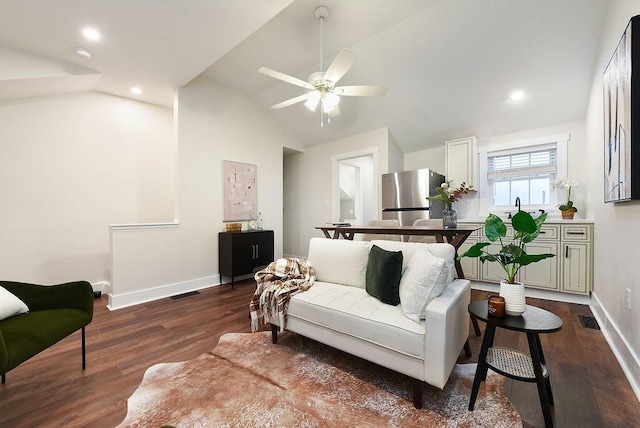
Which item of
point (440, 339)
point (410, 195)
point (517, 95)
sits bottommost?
point (440, 339)

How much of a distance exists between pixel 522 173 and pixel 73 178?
20.2 ft

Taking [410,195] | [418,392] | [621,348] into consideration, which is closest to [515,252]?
[418,392]

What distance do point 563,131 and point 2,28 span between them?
20.0ft

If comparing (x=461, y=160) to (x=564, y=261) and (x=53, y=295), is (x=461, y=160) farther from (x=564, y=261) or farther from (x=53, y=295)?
(x=53, y=295)

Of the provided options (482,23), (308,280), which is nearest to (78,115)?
(308,280)

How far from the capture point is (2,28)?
7.38ft

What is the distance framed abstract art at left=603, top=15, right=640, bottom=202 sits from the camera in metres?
1.56

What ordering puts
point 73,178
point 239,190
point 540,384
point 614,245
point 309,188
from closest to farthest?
point 540,384, point 614,245, point 73,178, point 239,190, point 309,188

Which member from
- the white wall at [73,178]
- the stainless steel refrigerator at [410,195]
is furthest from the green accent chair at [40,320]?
the stainless steel refrigerator at [410,195]

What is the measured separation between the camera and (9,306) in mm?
1595

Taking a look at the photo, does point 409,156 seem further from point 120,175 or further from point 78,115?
point 78,115

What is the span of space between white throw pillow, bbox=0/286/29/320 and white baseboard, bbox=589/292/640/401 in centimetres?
369

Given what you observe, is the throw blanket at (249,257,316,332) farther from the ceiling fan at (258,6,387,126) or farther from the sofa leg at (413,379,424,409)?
the ceiling fan at (258,6,387,126)

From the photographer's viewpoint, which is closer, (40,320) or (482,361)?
(482,361)
